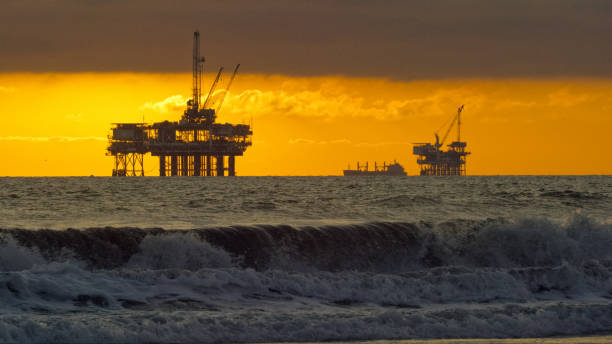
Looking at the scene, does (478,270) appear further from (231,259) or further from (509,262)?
(231,259)

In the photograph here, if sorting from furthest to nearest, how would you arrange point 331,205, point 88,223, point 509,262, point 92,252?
point 331,205, point 88,223, point 509,262, point 92,252

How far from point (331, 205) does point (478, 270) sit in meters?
25.6

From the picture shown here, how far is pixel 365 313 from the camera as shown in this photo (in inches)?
739

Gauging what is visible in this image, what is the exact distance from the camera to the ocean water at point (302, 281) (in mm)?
17203

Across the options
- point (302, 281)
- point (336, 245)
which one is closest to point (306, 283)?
point (302, 281)

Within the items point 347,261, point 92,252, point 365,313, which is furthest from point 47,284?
point 347,261

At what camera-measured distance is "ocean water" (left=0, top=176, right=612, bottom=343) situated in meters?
17.2

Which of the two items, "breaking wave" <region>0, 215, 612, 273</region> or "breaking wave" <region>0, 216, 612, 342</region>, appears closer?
"breaking wave" <region>0, 216, 612, 342</region>

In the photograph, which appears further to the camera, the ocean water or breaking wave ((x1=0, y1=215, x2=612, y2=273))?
breaking wave ((x1=0, y1=215, x2=612, y2=273))

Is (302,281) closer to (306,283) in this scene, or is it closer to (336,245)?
(306,283)

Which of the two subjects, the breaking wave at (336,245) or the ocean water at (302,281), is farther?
the breaking wave at (336,245)

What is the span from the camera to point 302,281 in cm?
2200

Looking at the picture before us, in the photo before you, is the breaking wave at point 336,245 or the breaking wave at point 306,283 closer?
the breaking wave at point 306,283

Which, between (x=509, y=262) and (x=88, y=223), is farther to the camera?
(x=88, y=223)
